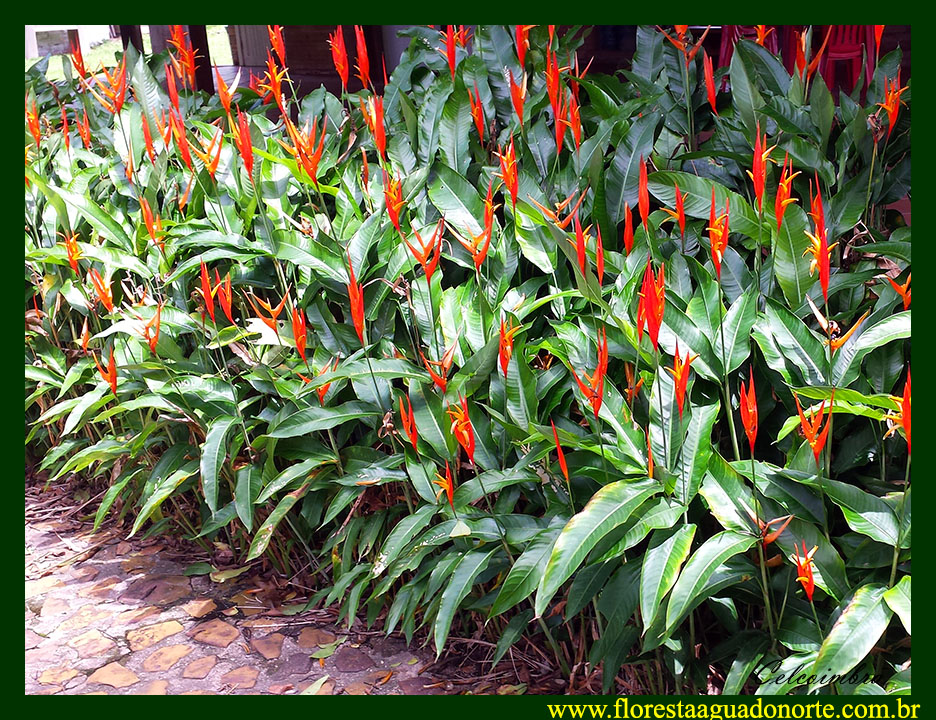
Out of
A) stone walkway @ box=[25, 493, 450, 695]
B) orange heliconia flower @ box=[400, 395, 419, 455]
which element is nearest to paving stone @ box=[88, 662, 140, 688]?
stone walkway @ box=[25, 493, 450, 695]

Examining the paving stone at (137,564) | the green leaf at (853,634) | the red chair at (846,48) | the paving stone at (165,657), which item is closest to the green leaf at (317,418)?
the paving stone at (165,657)

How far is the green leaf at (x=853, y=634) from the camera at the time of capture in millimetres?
1377

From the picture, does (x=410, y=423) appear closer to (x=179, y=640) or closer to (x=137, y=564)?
(x=179, y=640)

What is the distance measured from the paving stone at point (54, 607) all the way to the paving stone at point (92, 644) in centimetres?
16

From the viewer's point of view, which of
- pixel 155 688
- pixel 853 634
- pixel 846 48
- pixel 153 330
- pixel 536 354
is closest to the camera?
pixel 853 634

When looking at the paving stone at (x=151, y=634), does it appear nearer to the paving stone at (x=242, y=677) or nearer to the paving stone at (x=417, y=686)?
the paving stone at (x=242, y=677)

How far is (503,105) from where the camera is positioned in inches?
102

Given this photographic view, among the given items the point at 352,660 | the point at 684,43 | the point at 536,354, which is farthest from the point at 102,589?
the point at 684,43

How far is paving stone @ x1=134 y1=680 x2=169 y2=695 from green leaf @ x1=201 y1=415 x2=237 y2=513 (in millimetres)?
406

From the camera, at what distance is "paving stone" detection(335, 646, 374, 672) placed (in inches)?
81.7

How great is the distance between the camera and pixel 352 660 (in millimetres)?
2100

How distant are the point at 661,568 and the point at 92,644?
1.53 meters

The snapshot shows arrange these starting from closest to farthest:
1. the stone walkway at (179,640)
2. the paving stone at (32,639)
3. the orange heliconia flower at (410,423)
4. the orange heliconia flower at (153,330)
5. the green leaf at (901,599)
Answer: the green leaf at (901,599) → the orange heliconia flower at (410,423) → the orange heliconia flower at (153,330) → the stone walkway at (179,640) → the paving stone at (32,639)

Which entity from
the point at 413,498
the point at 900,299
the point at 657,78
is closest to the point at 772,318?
the point at 900,299
